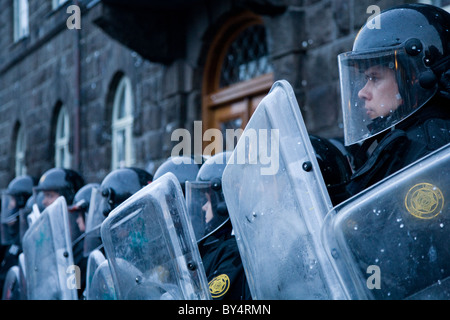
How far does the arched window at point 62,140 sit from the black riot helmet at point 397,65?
8.46 meters

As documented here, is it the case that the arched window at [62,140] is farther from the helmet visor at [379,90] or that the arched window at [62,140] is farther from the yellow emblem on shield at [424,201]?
the yellow emblem on shield at [424,201]

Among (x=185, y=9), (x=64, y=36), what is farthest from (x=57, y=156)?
(x=185, y=9)

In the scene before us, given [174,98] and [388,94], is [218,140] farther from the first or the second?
[388,94]

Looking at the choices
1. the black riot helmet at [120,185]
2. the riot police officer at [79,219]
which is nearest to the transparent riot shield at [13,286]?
the riot police officer at [79,219]

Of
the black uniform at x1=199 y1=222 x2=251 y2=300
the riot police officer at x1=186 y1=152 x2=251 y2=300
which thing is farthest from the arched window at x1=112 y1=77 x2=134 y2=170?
the black uniform at x1=199 y1=222 x2=251 y2=300

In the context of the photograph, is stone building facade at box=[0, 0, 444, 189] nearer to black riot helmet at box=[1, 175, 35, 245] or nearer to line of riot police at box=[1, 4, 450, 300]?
black riot helmet at box=[1, 175, 35, 245]

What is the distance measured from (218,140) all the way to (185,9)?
161cm

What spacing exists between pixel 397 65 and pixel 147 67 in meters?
5.78

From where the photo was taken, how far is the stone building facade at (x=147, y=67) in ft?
16.1

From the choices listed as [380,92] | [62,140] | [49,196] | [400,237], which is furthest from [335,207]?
[62,140]

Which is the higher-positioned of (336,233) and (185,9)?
(185,9)
